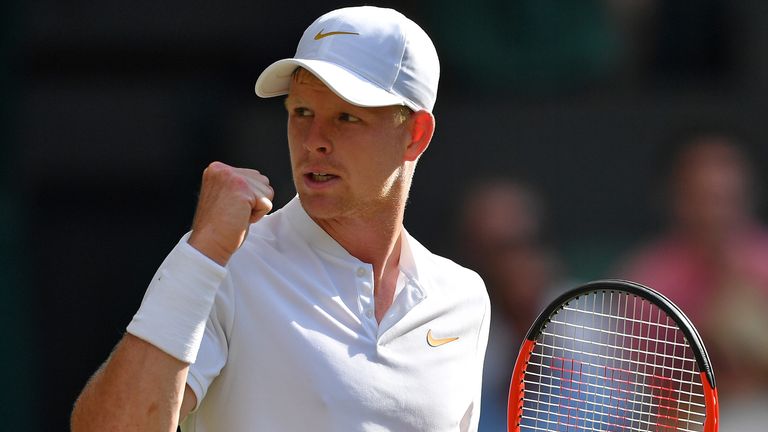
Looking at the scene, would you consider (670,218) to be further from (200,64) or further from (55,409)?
(55,409)

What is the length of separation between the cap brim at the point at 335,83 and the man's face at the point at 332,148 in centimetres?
3

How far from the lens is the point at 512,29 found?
6.44 meters

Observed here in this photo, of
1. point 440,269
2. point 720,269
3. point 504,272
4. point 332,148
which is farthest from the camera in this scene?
point 504,272

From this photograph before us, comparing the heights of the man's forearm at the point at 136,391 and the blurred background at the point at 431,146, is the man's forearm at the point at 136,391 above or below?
below

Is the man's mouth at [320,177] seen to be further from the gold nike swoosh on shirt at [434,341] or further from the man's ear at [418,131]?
the gold nike swoosh on shirt at [434,341]

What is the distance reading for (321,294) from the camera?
2332 millimetres

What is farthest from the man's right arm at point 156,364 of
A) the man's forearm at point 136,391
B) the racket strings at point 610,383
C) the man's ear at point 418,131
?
the racket strings at point 610,383

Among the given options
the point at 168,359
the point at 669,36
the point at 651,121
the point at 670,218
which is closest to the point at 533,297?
the point at 670,218

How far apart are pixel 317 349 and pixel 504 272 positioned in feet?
8.61

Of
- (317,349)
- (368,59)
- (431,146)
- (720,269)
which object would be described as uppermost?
(431,146)

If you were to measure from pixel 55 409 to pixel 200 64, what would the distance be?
1.70 metres

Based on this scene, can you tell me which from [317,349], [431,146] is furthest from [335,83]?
[431,146]

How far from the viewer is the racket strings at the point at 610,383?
Answer: 273 centimetres

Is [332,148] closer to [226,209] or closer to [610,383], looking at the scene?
[226,209]
